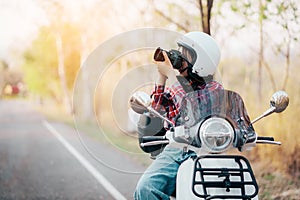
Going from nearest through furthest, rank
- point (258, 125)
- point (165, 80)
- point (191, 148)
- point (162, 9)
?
1. point (191, 148)
2. point (165, 80)
3. point (258, 125)
4. point (162, 9)

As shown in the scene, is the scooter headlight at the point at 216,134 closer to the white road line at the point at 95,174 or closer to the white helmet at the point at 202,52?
the white helmet at the point at 202,52

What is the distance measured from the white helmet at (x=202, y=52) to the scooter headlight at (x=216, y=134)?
582 mm

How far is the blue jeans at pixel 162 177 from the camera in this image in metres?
3.81

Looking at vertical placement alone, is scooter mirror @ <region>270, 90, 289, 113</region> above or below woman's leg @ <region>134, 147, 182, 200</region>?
above

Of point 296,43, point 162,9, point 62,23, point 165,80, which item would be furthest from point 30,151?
point 62,23

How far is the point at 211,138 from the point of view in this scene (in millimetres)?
3572

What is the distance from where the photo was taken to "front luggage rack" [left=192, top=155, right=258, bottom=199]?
352 centimetres

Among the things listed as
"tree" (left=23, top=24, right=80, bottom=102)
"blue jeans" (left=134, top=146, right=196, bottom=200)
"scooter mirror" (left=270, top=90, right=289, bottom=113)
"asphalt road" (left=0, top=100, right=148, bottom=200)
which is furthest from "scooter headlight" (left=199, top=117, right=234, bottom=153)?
"tree" (left=23, top=24, right=80, bottom=102)

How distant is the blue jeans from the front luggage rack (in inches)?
12.5

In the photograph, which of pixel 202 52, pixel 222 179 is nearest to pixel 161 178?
pixel 222 179

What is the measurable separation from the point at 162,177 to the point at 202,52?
0.92 m

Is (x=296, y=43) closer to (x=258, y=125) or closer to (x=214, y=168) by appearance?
(x=258, y=125)

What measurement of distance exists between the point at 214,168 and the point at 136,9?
46.6 ft

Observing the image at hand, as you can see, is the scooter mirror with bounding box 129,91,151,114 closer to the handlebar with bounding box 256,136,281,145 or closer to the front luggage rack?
the front luggage rack
